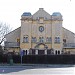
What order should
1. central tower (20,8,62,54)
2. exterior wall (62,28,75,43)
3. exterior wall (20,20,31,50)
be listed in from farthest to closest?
exterior wall (62,28,75,43)
exterior wall (20,20,31,50)
central tower (20,8,62,54)

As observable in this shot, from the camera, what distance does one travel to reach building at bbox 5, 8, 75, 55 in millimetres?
76938

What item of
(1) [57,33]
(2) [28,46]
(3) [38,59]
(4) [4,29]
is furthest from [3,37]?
(3) [38,59]

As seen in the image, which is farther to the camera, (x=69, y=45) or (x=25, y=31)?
(x=69, y=45)

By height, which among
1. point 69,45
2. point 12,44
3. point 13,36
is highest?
point 13,36

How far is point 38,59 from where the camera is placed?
65.1 metres

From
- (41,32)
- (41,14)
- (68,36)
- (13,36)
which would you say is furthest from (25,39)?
(68,36)

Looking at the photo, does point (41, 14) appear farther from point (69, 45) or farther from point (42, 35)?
point (69, 45)

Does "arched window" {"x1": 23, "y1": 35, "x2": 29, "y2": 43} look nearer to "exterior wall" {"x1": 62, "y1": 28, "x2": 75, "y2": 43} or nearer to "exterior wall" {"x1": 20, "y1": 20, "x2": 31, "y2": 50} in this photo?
"exterior wall" {"x1": 20, "y1": 20, "x2": 31, "y2": 50}

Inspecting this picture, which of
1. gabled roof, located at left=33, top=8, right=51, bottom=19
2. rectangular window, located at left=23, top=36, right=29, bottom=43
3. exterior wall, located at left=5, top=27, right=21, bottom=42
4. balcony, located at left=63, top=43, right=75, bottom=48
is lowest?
balcony, located at left=63, top=43, right=75, bottom=48

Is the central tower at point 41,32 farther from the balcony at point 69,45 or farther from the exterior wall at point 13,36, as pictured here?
the exterior wall at point 13,36

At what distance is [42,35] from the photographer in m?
77.9

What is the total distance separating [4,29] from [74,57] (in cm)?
3523

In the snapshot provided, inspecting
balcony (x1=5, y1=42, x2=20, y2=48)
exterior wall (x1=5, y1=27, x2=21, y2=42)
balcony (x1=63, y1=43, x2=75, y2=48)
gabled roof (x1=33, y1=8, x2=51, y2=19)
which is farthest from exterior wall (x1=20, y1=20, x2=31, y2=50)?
balcony (x1=63, y1=43, x2=75, y2=48)

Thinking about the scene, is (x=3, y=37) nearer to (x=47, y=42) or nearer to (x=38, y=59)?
(x=47, y=42)
